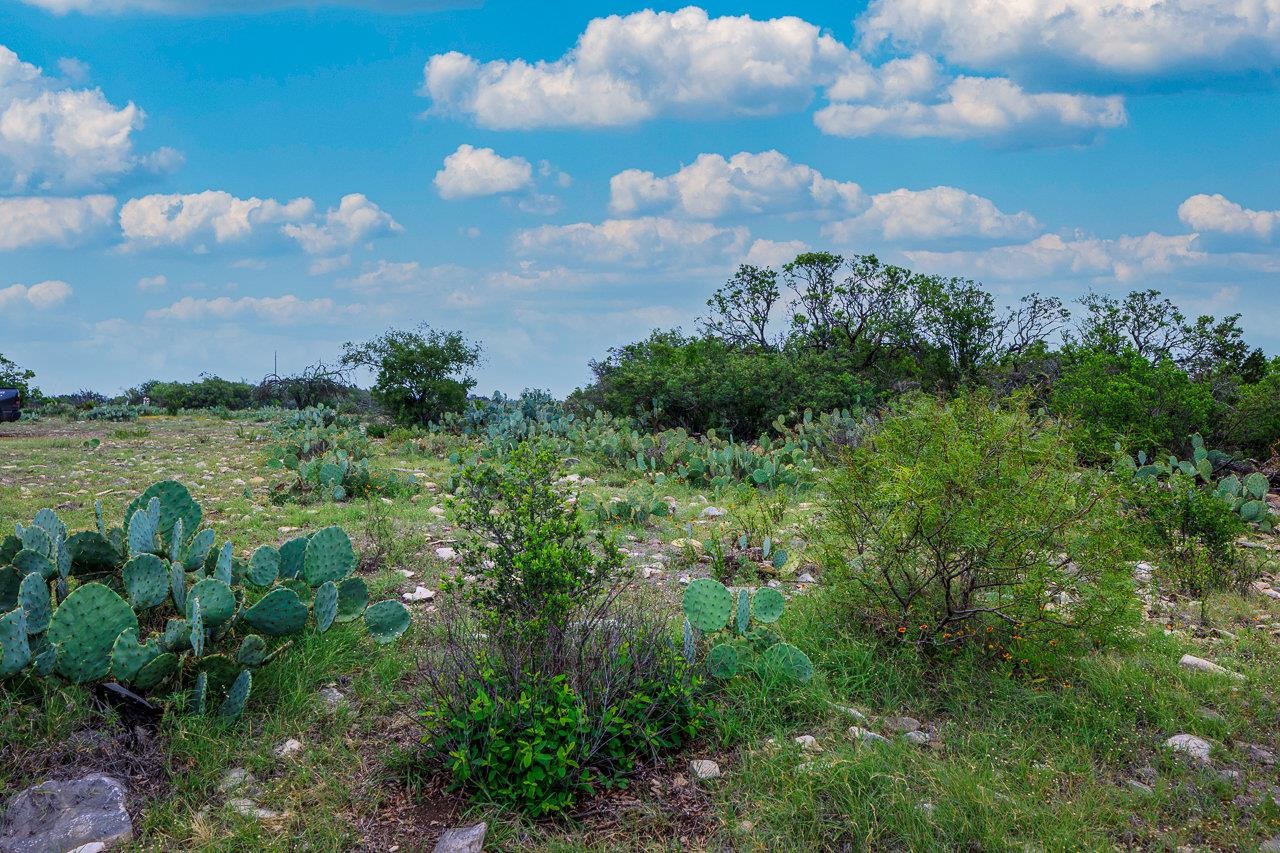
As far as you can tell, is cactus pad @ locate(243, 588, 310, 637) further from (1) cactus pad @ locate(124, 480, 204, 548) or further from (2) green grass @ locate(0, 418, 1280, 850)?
(1) cactus pad @ locate(124, 480, 204, 548)

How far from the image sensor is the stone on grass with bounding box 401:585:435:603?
5988mm

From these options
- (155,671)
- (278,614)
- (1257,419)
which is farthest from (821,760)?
(1257,419)

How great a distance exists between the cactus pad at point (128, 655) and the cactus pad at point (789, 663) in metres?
2.86

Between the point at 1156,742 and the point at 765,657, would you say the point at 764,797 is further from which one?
the point at 1156,742

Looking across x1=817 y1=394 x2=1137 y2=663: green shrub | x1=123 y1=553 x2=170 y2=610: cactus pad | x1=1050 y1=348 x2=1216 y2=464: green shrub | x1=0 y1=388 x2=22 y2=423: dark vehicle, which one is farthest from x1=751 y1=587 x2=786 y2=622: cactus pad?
x1=0 y1=388 x2=22 y2=423: dark vehicle

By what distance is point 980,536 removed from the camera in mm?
4559

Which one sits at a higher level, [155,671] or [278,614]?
[278,614]

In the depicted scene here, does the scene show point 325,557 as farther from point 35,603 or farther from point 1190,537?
point 1190,537

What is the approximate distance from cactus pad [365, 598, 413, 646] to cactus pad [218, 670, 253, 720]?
0.90 metres

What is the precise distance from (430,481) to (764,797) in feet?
26.3

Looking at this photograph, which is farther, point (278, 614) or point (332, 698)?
point (278, 614)

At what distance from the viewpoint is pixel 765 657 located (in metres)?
4.62

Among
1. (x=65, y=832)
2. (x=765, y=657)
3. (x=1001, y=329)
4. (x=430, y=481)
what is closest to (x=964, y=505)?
(x=765, y=657)

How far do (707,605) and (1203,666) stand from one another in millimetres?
2712
